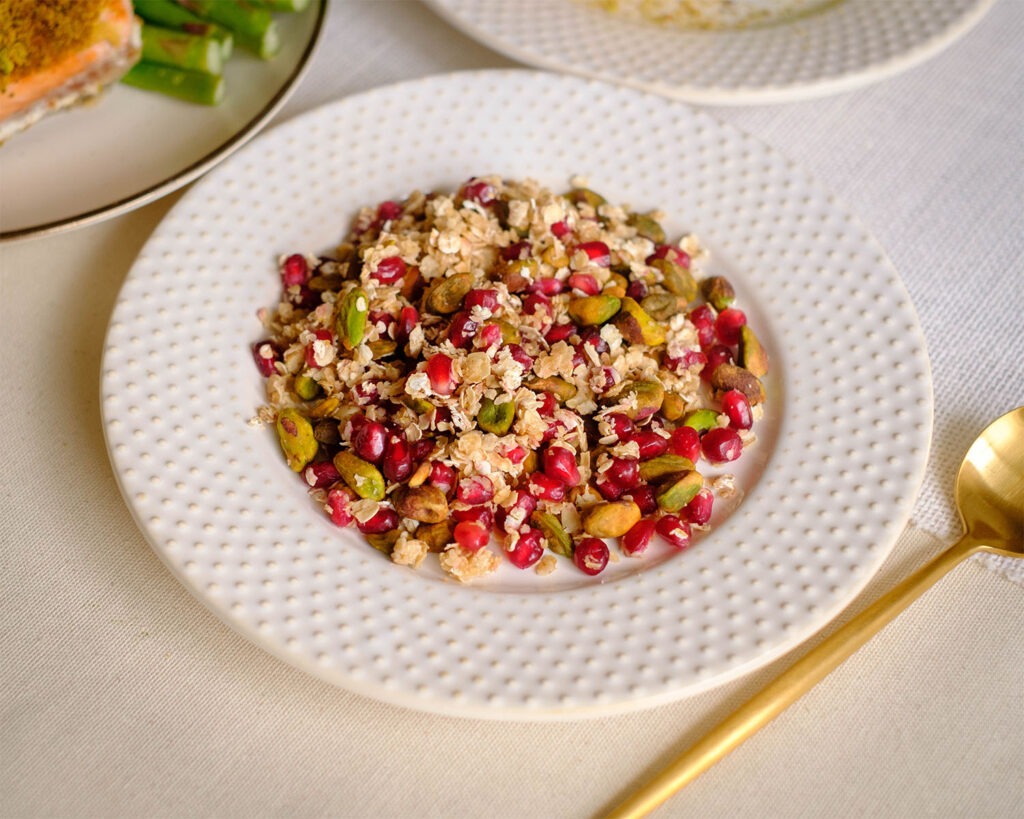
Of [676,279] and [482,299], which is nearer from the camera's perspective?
[482,299]

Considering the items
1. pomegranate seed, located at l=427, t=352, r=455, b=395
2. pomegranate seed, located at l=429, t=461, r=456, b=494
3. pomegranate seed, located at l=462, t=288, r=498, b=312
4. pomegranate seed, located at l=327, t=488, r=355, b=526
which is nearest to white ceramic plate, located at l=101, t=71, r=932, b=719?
pomegranate seed, located at l=327, t=488, r=355, b=526

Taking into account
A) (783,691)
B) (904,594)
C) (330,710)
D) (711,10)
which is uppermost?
(711,10)

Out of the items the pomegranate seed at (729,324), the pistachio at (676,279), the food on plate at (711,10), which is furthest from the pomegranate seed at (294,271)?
the food on plate at (711,10)

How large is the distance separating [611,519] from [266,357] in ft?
1.87

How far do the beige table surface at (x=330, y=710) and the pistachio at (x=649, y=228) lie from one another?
497 mm

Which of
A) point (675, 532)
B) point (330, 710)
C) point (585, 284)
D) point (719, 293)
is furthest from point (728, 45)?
point (330, 710)

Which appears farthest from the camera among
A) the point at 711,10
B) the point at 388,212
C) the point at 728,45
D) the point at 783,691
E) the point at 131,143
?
the point at 711,10

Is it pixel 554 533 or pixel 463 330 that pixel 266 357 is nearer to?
pixel 463 330

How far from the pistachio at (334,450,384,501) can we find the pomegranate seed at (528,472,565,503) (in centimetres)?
21

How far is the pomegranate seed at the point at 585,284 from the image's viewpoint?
155 cm

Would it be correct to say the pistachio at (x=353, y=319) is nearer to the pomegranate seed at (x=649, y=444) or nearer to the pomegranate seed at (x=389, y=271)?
the pomegranate seed at (x=389, y=271)

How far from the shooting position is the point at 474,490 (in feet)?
4.46

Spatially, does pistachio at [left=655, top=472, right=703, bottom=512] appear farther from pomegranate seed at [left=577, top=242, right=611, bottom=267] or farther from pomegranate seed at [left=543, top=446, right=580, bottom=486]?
pomegranate seed at [left=577, top=242, right=611, bottom=267]

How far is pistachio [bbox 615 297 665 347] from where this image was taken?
1.51 metres
